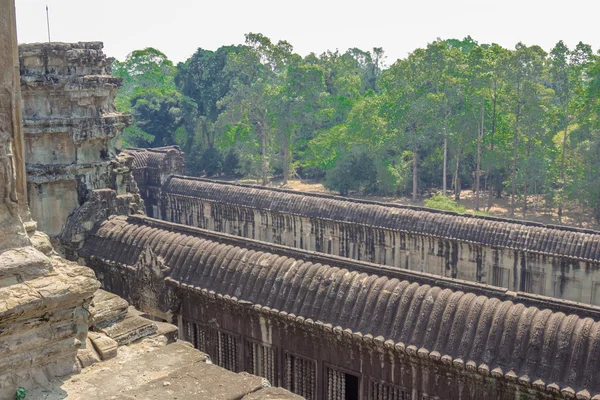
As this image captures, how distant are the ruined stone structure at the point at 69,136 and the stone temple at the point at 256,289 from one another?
3cm

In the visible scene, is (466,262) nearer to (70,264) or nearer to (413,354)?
(413,354)

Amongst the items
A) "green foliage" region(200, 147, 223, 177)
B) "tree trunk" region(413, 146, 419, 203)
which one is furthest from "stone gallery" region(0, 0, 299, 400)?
"green foliage" region(200, 147, 223, 177)

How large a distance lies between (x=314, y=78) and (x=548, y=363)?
2997 cm

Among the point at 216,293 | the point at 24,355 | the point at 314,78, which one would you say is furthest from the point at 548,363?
the point at 314,78

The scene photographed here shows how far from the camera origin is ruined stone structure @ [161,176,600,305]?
1468cm

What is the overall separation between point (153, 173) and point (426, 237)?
12.3 m

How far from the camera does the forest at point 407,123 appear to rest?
27.2m

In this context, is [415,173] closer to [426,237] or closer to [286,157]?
[286,157]

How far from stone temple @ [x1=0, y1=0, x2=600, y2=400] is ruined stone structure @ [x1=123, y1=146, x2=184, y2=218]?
5.88 m

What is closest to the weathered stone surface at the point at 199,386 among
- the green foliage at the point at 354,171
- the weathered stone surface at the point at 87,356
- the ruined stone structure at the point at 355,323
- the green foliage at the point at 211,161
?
the weathered stone surface at the point at 87,356

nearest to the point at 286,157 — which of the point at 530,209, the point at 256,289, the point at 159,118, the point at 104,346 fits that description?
the point at 159,118

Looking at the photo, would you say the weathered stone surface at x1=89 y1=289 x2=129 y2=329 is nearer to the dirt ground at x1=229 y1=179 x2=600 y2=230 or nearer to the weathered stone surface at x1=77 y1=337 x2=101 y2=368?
the weathered stone surface at x1=77 y1=337 x2=101 y2=368

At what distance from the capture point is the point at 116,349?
512 cm

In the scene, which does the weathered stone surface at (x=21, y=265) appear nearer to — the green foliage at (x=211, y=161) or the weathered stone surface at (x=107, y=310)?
the weathered stone surface at (x=107, y=310)
